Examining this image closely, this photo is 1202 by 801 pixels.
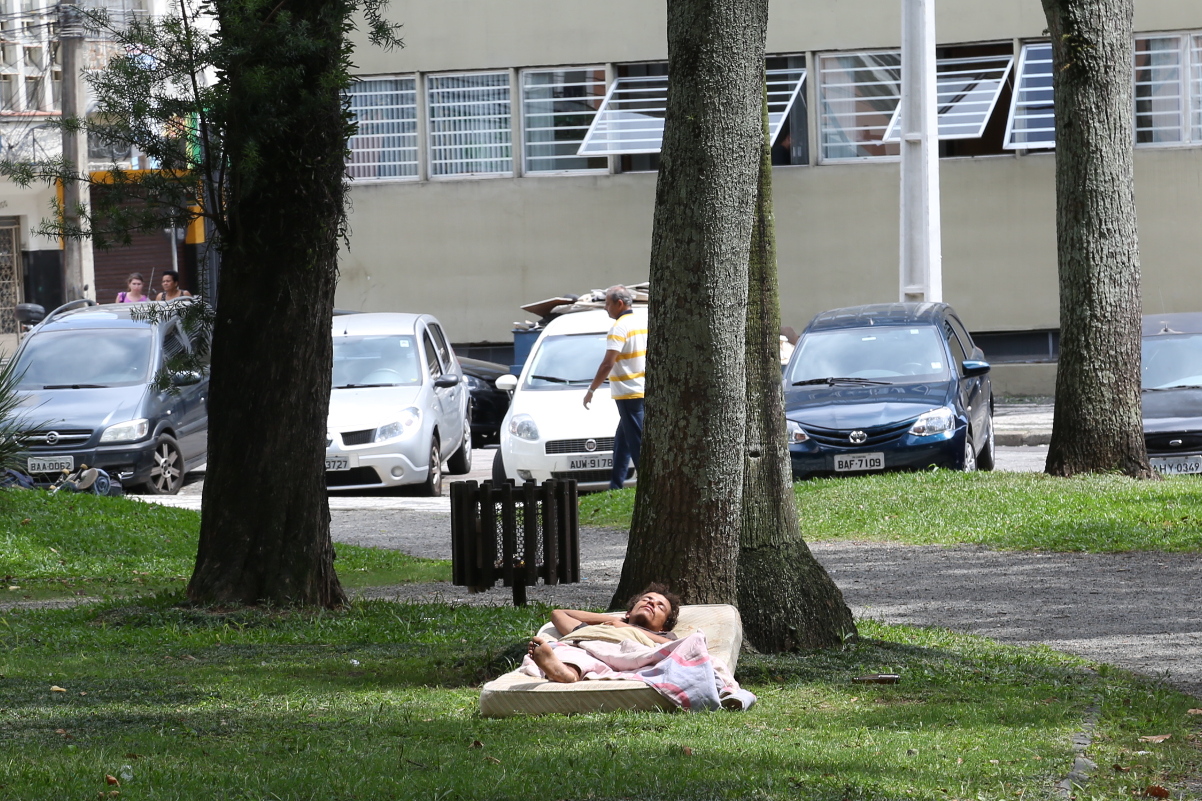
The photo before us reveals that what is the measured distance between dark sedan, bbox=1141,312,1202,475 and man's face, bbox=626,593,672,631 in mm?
9745

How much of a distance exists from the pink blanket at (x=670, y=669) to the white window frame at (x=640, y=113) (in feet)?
69.1

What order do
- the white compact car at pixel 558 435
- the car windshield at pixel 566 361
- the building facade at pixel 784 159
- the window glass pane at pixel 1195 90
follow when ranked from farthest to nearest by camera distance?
the building facade at pixel 784 159, the window glass pane at pixel 1195 90, the car windshield at pixel 566 361, the white compact car at pixel 558 435

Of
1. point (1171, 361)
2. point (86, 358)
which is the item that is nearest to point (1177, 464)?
point (1171, 361)

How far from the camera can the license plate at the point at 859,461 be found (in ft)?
51.4

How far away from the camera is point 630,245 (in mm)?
28047

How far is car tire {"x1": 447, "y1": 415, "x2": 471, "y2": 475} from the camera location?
63.4ft

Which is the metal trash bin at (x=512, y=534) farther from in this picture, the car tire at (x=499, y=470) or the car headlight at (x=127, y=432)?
the car headlight at (x=127, y=432)

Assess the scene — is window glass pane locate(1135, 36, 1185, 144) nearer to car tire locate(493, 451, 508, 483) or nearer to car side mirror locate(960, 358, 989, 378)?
car side mirror locate(960, 358, 989, 378)

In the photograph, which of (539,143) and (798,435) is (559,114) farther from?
(798,435)

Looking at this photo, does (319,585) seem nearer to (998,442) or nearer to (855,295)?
(998,442)

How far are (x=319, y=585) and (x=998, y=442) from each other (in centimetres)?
1380

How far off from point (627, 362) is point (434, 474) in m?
3.62

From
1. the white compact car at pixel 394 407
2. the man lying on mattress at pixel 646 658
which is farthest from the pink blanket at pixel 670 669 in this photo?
the white compact car at pixel 394 407

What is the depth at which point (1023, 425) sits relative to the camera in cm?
2206
